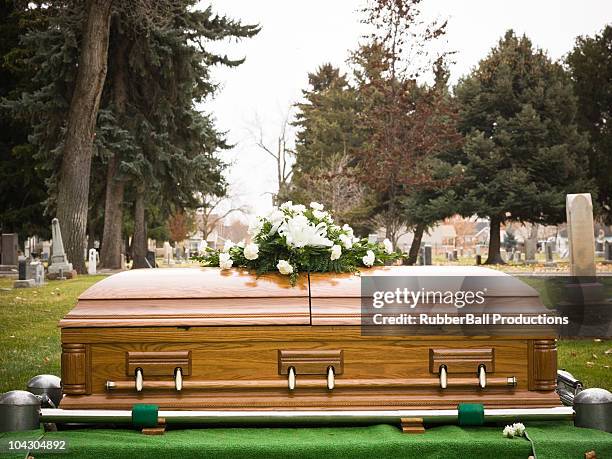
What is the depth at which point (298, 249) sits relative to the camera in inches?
152

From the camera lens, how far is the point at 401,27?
20141 mm

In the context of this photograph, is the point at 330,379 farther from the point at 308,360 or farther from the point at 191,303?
the point at 191,303

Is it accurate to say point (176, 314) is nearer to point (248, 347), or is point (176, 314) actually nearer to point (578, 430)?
point (248, 347)

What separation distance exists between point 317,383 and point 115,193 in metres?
20.2

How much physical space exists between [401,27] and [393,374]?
18.2 m

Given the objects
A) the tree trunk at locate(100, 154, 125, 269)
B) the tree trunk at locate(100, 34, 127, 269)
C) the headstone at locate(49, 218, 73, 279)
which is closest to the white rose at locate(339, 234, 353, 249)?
Result: the headstone at locate(49, 218, 73, 279)

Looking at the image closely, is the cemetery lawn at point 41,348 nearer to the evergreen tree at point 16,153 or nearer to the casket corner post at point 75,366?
the casket corner post at point 75,366

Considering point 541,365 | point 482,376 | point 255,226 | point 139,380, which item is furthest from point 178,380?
point 541,365

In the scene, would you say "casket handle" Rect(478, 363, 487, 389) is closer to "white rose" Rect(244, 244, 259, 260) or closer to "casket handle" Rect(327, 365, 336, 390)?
"casket handle" Rect(327, 365, 336, 390)

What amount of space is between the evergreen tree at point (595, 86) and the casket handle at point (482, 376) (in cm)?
3118

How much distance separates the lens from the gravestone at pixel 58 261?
1703 cm

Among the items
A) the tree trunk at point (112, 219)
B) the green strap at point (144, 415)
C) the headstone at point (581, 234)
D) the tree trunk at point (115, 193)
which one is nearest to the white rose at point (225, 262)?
the green strap at point (144, 415)

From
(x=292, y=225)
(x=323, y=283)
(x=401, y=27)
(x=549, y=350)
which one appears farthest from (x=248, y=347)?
(x=401, y=27)

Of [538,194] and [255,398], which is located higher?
[538,194]
